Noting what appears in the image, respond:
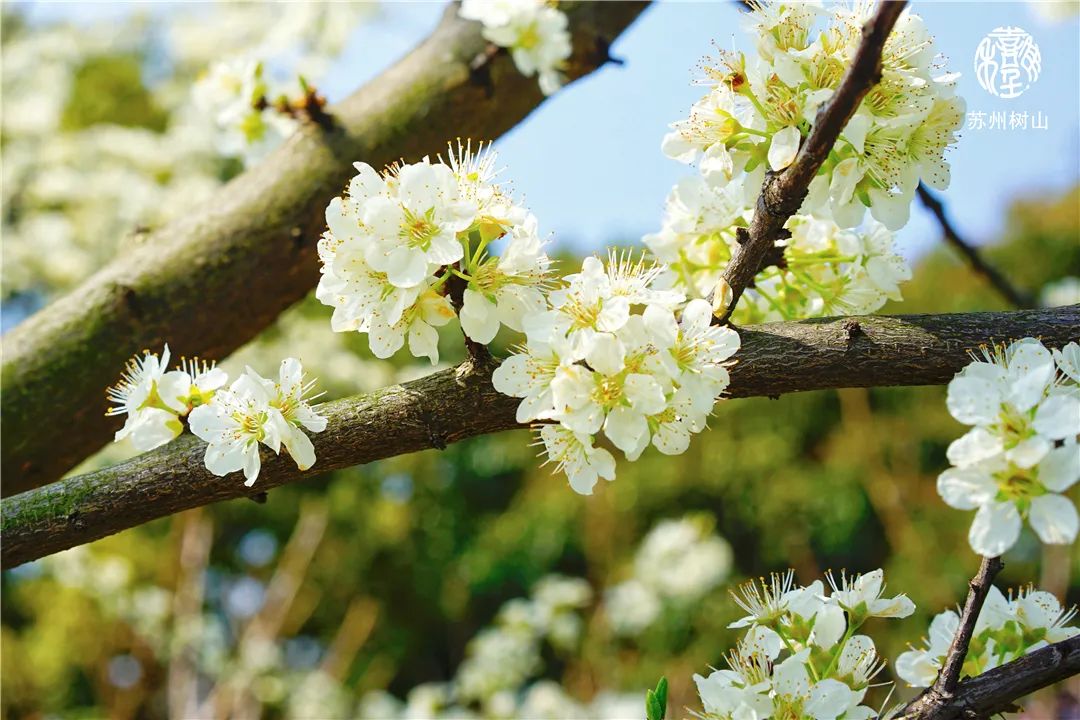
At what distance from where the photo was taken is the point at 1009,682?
80 centimetres

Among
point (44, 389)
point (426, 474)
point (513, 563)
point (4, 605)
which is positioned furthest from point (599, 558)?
point (44, 389)

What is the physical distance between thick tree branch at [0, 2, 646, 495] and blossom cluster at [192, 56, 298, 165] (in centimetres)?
20

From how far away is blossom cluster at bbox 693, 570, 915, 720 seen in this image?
2.84 feet

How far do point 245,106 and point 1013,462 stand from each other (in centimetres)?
161

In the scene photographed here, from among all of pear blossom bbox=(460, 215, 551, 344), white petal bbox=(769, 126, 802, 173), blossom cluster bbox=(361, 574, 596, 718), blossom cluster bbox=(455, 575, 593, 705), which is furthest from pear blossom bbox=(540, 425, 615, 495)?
blossom cluster bbox=(455, 575, 593, 705)

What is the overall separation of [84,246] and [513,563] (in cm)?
367

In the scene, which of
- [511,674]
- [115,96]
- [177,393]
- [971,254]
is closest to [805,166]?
[177,393]

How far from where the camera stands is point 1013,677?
806 millimetres

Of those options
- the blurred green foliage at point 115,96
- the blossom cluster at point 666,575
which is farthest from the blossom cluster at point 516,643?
the blurred green foliage at point 115,96

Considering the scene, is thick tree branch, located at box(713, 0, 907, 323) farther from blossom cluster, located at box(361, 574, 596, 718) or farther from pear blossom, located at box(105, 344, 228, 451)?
blossom cluster, located at box(361, 574, 596, 718)

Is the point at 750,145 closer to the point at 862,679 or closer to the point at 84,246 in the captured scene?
the point at 862,679

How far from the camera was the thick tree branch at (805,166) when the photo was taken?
0.69 meters

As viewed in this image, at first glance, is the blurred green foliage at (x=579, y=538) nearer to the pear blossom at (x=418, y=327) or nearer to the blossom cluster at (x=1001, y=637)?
the blossom cluster at (x=1001, y=637)

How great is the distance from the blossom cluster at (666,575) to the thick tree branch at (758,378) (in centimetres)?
379
